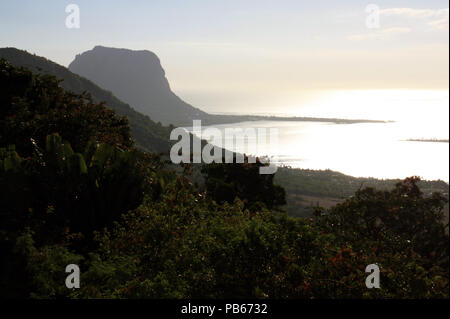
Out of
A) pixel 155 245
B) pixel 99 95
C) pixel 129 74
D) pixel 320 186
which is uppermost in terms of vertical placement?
pixel 129 74

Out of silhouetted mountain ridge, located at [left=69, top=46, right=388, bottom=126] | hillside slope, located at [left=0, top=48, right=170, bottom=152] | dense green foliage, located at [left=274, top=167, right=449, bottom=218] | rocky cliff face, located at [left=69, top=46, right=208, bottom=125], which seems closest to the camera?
hillside slope, located at [left=0, top=48, right=170, bottom=152]

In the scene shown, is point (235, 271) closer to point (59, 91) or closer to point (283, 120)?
point (59, 91)

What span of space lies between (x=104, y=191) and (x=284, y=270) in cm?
438

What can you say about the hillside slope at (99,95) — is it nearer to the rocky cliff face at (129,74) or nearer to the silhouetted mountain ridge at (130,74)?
the silhouetted mountain ridge at (130,74)

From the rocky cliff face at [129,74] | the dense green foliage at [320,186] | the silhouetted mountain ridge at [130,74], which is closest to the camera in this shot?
the dense green foliage at [320,186]

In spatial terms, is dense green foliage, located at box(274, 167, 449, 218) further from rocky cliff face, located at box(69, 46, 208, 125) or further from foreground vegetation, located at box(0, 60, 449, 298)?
rocky cliff face, located at box(69, 46, 208, 125)

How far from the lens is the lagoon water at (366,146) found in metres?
85.1

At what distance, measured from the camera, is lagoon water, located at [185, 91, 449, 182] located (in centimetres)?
8512

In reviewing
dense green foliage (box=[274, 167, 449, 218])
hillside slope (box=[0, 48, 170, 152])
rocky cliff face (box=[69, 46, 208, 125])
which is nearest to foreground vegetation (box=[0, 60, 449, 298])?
dense green foliage (box=[274, 167, 449, 218])

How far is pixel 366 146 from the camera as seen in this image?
116875mm

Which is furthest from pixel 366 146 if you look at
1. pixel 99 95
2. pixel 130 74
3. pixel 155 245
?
pixel 155 245

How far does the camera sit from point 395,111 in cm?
19525

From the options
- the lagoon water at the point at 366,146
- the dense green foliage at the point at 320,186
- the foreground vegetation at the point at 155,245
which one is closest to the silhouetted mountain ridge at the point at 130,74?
the lagoon water at the point at 366,146

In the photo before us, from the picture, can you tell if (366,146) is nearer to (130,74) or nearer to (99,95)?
(99,95)
